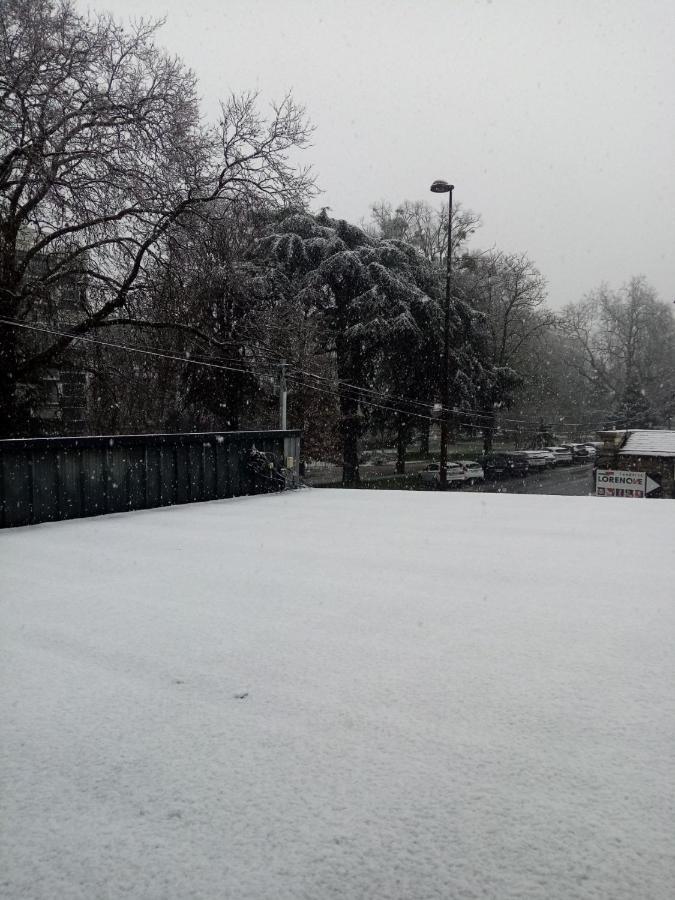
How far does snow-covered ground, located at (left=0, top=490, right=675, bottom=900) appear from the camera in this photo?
78.4 inches

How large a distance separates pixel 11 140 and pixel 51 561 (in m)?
12.9

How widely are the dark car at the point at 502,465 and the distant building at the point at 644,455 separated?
832 cm

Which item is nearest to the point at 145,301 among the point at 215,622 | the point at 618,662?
the point at 215,622

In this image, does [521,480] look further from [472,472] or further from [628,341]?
[628,341]

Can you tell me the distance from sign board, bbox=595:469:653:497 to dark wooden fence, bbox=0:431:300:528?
64.5 feet

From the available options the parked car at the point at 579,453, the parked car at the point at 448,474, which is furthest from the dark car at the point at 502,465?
the parked car at the point at 579,453

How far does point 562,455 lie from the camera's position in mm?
48156

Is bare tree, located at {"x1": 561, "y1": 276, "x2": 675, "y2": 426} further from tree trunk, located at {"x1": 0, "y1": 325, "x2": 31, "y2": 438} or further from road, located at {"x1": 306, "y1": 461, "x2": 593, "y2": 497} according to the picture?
tree trunk, located at {"x1": 0, "y1": 325, "x2": 31, "y2": 438}

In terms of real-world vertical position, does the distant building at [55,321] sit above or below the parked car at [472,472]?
above

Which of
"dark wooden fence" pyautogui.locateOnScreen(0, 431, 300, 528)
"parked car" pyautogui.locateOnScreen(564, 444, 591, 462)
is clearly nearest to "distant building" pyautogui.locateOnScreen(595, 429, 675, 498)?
"parked car" pyautogui.locateOnScreen(564, 444, 591, 462)

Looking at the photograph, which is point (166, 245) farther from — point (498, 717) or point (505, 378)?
point (505, 378)

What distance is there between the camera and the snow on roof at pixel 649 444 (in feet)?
95.3

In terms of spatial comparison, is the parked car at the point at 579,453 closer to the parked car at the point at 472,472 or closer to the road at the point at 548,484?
the road at the point at 548,484

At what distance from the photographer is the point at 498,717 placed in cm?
294
